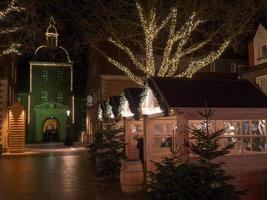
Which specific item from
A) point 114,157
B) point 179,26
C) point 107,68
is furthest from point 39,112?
point 114,157

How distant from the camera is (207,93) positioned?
10.9m

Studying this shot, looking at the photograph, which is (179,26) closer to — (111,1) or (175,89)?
(111,1)

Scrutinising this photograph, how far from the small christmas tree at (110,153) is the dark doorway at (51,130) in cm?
3568

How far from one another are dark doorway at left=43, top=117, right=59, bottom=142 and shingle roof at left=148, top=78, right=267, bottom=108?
4058cm

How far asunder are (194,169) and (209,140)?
0.72 m

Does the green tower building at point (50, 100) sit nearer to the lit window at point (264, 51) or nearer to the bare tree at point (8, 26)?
the lit window at point (264, 51)

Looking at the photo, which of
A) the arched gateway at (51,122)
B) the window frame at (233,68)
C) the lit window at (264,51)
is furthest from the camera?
the arched gateway at (51,122)

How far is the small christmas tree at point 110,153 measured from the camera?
1453cm

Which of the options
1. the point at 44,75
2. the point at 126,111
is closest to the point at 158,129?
the point at 126,111

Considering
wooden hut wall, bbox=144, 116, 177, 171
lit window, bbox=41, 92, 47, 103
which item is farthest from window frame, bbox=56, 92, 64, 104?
wooden hut wall, bbox=144, 116, 177, 171

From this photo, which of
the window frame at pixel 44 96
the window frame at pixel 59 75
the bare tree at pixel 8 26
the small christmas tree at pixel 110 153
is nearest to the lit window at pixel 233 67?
the window frame at pixel 59 75

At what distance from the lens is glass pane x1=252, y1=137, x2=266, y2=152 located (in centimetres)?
1059

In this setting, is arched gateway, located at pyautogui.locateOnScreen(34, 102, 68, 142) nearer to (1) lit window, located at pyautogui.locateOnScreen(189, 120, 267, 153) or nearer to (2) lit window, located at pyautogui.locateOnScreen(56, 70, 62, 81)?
(2) lit window, located at pyautogui.locateOnScreen(56, 70, 62, 81)

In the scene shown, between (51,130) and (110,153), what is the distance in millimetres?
37210
